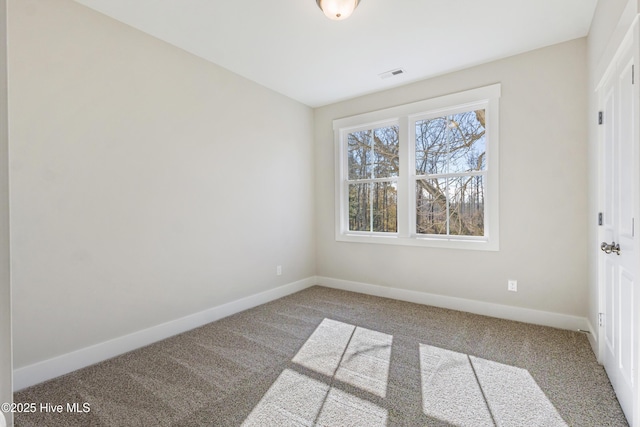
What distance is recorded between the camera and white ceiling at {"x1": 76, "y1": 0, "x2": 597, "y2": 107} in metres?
2.39

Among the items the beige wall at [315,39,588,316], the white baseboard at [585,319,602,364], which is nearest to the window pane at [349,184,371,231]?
the beige wall at [315,39,588,316]

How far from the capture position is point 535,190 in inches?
121

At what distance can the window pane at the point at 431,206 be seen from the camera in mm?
3715

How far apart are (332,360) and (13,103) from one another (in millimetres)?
2872

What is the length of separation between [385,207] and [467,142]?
1.26 metres

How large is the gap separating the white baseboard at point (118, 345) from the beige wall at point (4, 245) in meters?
1.92

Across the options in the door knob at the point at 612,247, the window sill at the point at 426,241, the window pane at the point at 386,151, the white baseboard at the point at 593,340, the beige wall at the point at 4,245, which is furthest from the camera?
the window pane at the point at 386,151

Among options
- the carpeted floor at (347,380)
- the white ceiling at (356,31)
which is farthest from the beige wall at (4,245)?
the white ceiling at (356,31)

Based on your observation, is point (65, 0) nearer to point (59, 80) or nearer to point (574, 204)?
point (59, 80)

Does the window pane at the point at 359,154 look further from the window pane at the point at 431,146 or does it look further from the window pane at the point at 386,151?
the window pane at the point at 431,146

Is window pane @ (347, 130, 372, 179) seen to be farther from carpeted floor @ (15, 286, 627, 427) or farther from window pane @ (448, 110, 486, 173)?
carpeted floor @ (15, 286, 627, 427)

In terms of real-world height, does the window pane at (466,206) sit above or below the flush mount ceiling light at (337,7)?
below

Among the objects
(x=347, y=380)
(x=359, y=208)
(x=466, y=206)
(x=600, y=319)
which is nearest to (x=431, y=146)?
(x=466, y=206)

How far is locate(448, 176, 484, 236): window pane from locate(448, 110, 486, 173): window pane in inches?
5.8
